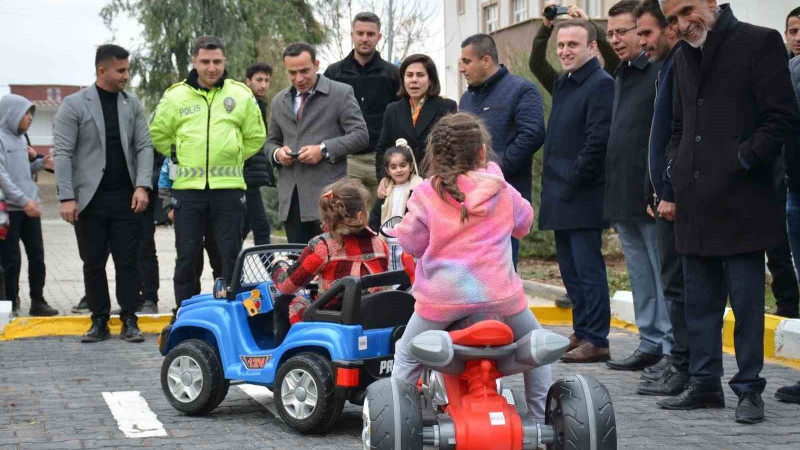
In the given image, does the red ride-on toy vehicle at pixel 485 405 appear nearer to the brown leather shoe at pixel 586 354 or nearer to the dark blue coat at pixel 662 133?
the dark blue coat at pixel 662 133

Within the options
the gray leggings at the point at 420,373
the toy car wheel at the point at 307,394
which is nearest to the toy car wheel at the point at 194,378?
the toy car wheel at the point at 307,394

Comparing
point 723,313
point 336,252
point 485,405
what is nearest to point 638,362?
point 723,313

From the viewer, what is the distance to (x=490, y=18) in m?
42.6

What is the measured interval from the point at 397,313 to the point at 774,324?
3578mm

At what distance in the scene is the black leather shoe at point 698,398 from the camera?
21.5 feet

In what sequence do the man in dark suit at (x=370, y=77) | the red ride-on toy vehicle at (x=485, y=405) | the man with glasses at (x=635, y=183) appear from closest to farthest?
1. the red ride-on toy vehicle at (x=485, y=405)
2. the man with glasses at (x=635, y=183)
3. the man in dark suit at (x=370, y=77)

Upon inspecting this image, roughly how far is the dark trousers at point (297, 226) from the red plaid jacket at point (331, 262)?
2.85m

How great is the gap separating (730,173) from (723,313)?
0.81m

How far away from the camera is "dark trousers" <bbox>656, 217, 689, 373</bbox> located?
23.0 ft

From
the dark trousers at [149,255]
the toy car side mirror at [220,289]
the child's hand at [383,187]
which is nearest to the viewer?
the toy car side mirror at [220,289]

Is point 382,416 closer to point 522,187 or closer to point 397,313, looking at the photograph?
point 397,313

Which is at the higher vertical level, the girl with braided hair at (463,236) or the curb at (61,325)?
the girl with braided hair at (463,236)

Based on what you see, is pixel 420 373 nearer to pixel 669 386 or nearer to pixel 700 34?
pixel 669 386

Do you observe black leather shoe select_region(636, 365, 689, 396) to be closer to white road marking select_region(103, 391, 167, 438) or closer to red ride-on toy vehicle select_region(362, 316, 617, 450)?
red ride-on toy vehicle select_region(362, 316, 617, 450)
